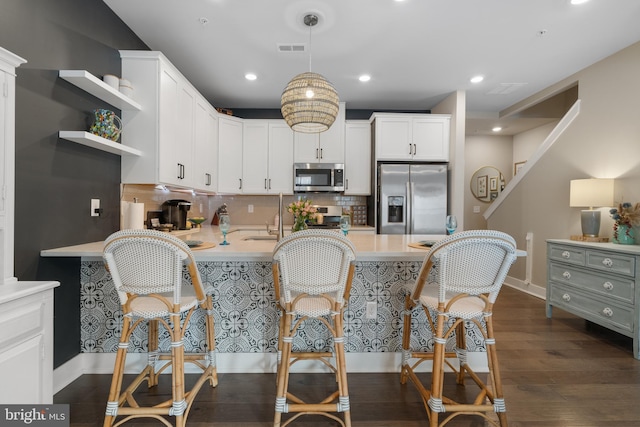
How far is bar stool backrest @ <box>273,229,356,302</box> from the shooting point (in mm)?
1455

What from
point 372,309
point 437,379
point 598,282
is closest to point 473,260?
point 437,379

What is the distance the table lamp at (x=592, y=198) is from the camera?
3.07 m

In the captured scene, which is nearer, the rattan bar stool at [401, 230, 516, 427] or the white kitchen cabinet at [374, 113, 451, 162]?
the rattan bar stool at [401, 230, 516, 427]

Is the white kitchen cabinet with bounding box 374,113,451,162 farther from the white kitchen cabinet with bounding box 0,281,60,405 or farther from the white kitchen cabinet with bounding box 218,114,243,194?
the white kitchen cabinet with bounding box 0,281,60,405

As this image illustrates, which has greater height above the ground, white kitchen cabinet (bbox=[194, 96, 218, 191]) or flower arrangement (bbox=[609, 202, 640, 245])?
white kitchen cabinet (bbox=[194, 96, 218, 191])

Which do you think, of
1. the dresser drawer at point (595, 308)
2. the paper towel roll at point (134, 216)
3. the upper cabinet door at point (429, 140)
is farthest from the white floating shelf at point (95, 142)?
the dresser drawer at point (595, 308)

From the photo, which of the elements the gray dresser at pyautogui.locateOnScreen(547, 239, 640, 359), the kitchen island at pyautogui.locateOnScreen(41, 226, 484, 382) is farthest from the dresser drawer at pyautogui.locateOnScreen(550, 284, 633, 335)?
the kitchen island at pyautogui.locateOnScreen(41, 226, 484, 382)

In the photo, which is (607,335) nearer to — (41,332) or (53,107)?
(41,332)

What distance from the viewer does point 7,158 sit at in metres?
1.46

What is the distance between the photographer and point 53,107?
189 cm

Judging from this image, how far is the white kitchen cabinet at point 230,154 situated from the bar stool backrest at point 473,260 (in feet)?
11.0

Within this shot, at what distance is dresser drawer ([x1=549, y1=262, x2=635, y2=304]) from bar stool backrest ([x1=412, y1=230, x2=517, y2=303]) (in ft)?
6.08

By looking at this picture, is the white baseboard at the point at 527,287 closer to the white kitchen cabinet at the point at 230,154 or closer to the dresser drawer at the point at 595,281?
the dresser drawer at the point at 595,281

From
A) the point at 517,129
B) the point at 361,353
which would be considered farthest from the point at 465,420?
the point at 517,129
